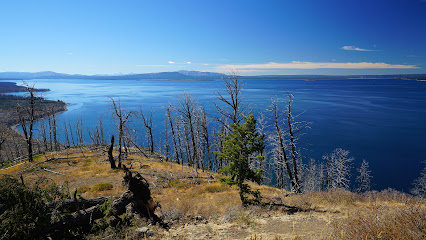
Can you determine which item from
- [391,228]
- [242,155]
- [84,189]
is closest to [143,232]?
[242,155]

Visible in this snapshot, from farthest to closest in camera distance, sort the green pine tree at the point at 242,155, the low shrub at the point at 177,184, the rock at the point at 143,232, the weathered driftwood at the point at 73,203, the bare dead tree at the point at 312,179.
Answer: the bare dead tree at the point at 312,179, the low shrub at the point at 177,184, the green pine tree at the point at 242,155, the rock at the point at 143,232, the weathered driftwood at the point at 73,203

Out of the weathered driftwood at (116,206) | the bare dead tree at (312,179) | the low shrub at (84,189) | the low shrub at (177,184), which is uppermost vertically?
the weathered driftwood at (116,206)

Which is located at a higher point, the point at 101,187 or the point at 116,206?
the point at 116,206

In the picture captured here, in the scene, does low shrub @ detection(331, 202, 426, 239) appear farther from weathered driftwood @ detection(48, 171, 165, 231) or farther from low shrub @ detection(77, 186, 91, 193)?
low shrub @ detection(77, 186, 91, 193)

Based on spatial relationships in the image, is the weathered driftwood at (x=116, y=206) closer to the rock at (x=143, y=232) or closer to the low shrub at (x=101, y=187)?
the rock at (x=143, y=232)

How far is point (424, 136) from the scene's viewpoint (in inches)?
2594

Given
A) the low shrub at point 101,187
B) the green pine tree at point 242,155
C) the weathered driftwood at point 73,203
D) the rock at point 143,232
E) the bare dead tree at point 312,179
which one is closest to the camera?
the weathered driftwood at point 73,203

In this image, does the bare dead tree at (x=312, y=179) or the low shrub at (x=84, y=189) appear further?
the bare dead tree at (x=312, y=179)

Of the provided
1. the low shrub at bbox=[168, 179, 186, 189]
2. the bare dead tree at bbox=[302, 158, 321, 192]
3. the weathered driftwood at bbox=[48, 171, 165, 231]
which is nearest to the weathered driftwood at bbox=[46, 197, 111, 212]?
the weathered driftwood at bbox=[48, 171, 165, 231]

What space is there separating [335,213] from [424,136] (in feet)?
275

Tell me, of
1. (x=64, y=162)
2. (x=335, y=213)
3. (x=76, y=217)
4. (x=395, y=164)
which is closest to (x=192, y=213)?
(x=76, y=217)

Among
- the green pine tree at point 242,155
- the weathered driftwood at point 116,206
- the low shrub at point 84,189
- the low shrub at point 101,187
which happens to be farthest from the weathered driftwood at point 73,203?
the low shrub at point 84,189

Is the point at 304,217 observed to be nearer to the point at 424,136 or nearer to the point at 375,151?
→ the point at 375,151

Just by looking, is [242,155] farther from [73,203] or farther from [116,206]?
[73,203]
